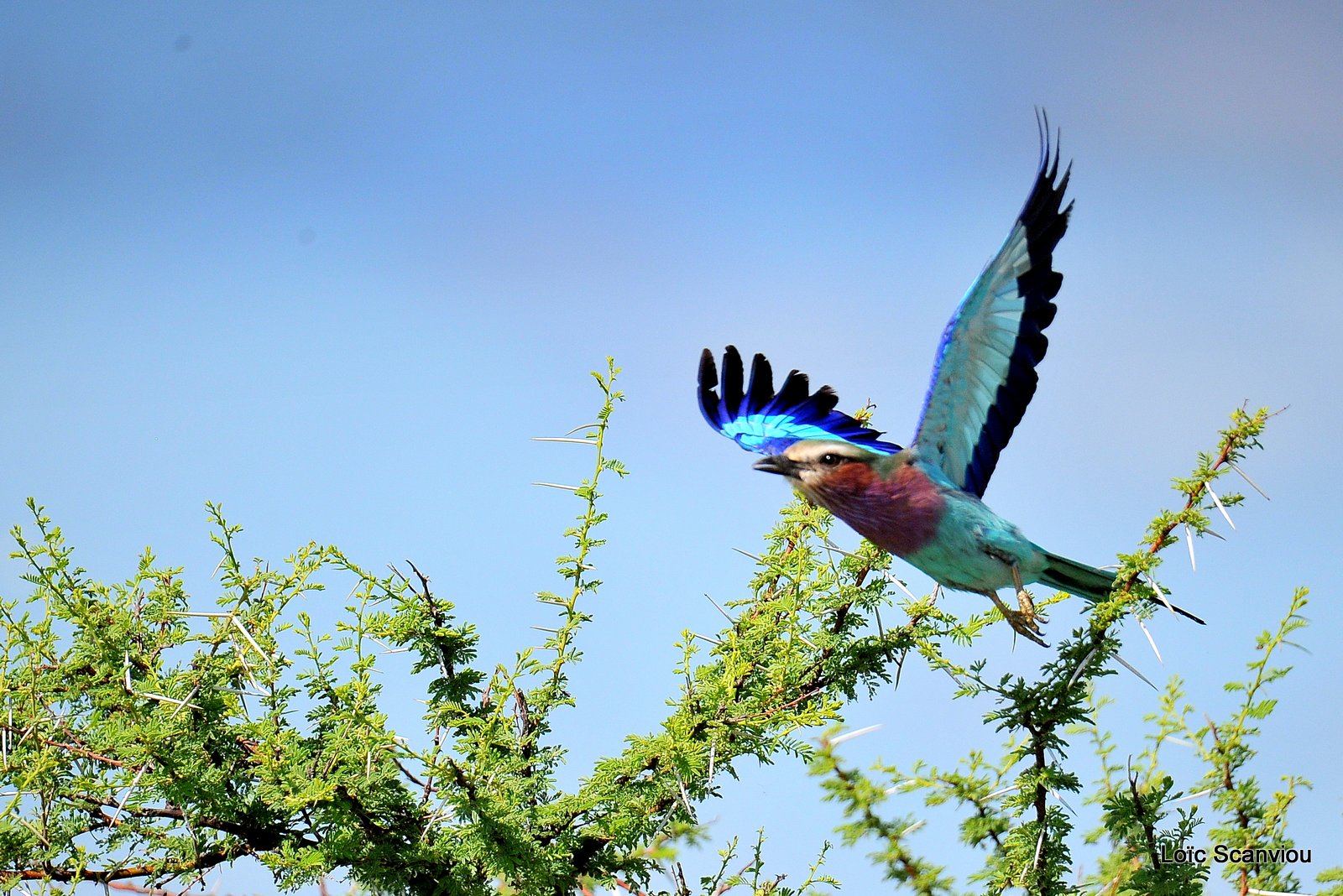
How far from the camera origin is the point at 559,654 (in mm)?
4281

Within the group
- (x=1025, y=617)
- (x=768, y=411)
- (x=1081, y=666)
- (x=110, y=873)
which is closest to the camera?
(x=1081, y=666)

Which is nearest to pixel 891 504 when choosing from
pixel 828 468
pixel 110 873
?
pixel 828 468

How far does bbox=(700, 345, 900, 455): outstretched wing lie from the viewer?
5367mm

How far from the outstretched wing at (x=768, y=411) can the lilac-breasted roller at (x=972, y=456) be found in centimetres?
12

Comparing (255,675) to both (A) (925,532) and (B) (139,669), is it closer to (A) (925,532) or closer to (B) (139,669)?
(B) (139,669)

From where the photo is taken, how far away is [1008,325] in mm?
4957

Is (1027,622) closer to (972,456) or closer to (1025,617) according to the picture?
(1025,617)

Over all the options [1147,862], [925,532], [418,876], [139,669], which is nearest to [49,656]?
[139,669]

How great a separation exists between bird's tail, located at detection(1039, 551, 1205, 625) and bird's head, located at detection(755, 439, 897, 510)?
831 mm

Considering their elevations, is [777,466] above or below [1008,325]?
below

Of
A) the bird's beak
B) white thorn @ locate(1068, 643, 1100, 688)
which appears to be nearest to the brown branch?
the bird's beak

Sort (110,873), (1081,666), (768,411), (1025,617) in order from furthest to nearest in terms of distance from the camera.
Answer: (768,411)
(1025,617)
(110,873)
(1081,666)

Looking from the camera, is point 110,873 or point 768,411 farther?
point 768,411

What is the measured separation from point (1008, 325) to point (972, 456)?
0.63 metres
